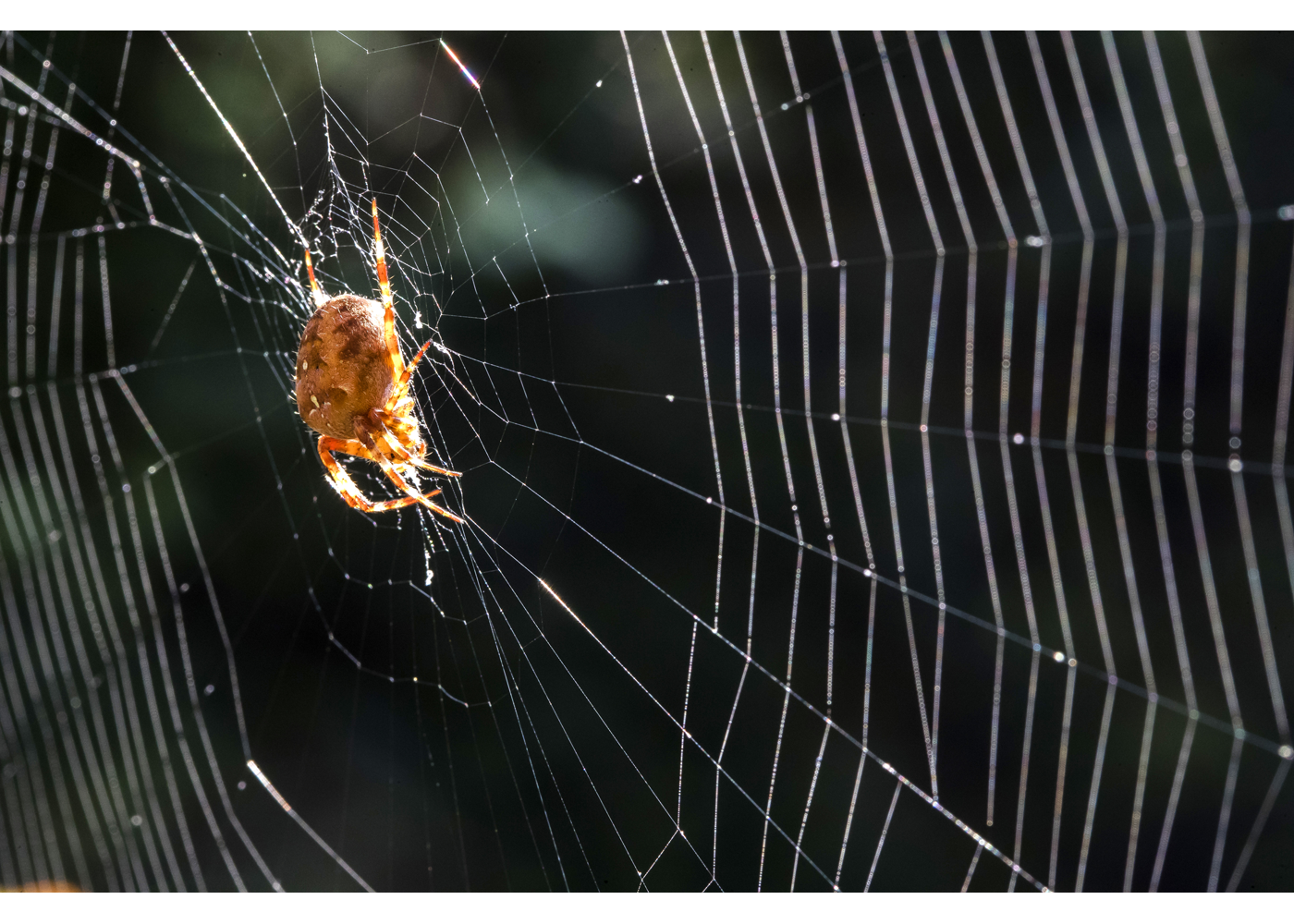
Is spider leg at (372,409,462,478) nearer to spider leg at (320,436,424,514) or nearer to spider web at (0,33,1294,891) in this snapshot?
spider leg at (320,436,424,514)

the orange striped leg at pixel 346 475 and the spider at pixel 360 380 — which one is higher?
the spider at pixel 360 380

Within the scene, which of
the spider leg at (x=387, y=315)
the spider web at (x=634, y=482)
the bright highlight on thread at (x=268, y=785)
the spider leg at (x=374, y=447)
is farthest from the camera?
the bright highlight on thread at (x=268, y=785)

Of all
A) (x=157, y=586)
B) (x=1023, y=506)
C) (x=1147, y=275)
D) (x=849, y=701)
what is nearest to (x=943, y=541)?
(x=1023, y=506)

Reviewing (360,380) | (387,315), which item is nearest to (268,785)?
(360,380)

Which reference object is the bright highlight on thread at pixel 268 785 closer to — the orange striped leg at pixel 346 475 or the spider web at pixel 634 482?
the spider web at pixel 634 482

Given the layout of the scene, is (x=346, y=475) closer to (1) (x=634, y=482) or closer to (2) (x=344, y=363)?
(2) (x=344, y=363)

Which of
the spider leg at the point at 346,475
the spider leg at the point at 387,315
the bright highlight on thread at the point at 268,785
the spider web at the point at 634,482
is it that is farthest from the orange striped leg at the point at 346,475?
the bright highlight on thread at the point at 268,785
